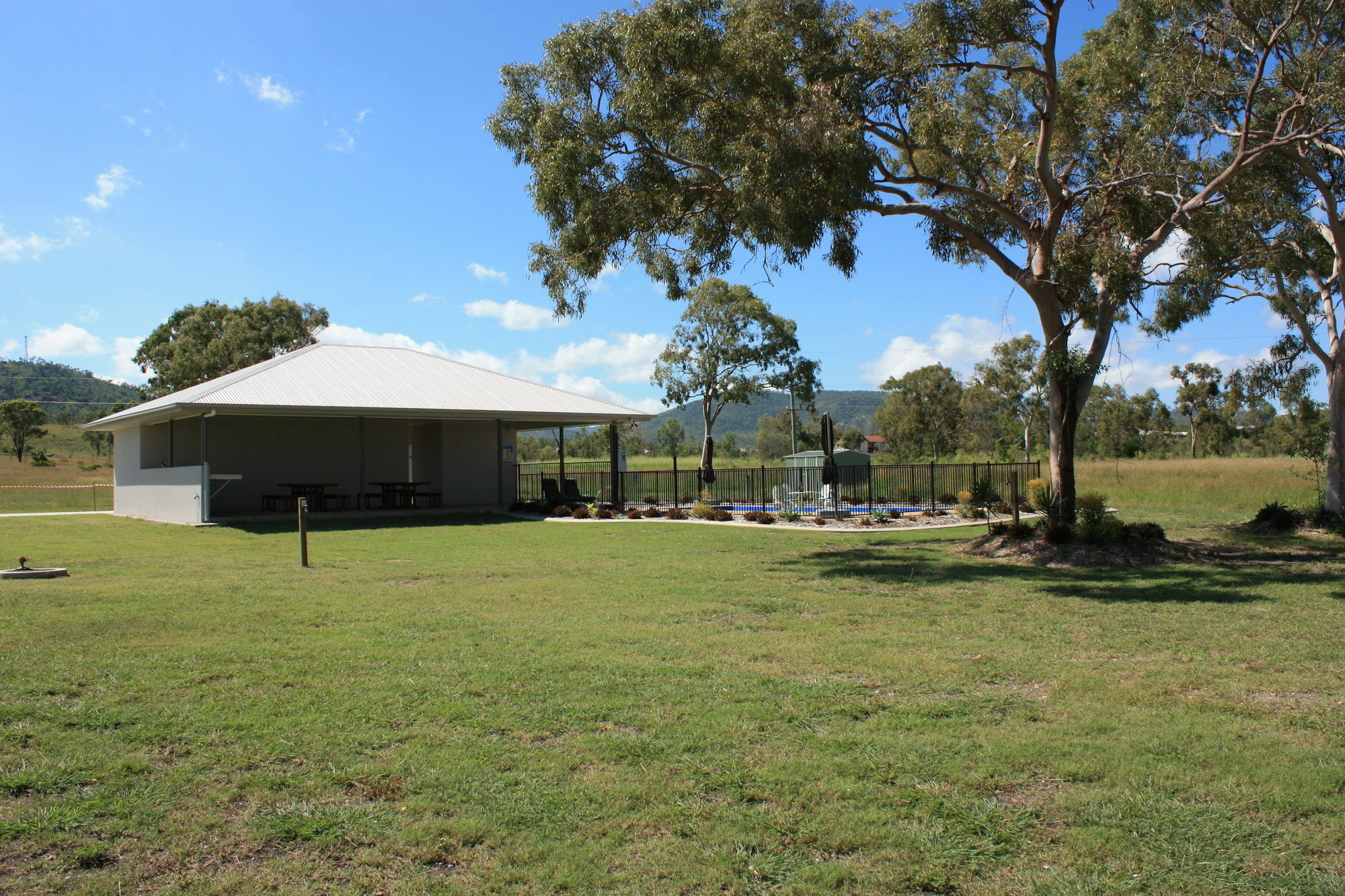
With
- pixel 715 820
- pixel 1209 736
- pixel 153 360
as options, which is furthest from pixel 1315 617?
pixel 153 360

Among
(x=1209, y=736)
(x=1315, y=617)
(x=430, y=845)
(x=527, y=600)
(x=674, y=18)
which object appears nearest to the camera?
(x=430, y=845)

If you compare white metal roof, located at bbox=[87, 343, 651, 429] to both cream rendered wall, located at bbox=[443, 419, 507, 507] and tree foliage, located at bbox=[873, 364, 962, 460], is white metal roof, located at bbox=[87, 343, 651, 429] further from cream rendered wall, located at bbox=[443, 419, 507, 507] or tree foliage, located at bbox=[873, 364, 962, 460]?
tree foliage, located at bbox=[873, 364, 962, 460]

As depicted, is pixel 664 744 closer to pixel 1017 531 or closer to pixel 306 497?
pixel 1017 531

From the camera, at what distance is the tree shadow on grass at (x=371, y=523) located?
1792cm

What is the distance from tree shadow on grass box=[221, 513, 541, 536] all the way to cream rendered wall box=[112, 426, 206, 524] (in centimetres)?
101

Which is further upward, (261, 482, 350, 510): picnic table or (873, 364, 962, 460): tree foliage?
(873, 364, 962, 460): tree foliage

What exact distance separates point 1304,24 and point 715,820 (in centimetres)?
1591

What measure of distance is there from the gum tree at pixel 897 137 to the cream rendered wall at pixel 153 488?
10.7m

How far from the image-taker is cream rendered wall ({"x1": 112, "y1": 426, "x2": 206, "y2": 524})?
63.9ft

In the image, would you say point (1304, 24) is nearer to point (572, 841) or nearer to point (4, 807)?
point (572, 841)

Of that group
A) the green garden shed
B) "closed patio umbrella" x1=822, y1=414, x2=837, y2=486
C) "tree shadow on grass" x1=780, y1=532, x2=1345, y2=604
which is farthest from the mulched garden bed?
the green garden shed

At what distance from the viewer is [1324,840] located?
3.25 metres

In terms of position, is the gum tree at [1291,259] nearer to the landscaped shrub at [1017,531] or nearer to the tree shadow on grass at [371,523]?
the landscaped shrub at [1017,531]

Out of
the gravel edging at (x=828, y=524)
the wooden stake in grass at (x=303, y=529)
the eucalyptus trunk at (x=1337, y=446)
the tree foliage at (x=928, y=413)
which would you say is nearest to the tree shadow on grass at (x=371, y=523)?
the gravel edging at (x=828, y=524)
